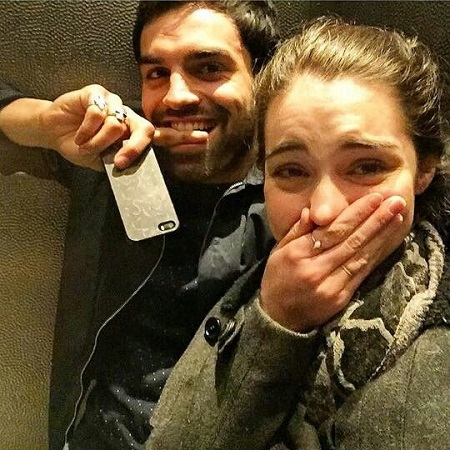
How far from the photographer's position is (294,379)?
1.98 ft

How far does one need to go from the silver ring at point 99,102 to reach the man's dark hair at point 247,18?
0.55 feet

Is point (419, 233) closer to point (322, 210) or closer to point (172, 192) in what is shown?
point (322, 210)

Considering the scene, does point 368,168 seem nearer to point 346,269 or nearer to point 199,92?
point 346,269

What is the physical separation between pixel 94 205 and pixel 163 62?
200 mm

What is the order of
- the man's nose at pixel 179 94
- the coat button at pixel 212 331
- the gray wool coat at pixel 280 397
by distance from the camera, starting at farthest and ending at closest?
the man's nose at pixel 179 94
the coat button at pixel 212 331
the gray wool coat at pixel 280 397

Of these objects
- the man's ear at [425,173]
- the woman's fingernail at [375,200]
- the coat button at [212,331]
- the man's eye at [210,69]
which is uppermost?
the woman's fingernail at [375,200]

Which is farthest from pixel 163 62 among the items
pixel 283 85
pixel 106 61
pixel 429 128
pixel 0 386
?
pixel 0 386

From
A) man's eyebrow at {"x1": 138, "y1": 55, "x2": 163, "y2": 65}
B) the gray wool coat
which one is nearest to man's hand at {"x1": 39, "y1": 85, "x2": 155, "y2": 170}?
man's eyebrow at {"x1": 138, "y1": 55, "x2": 163, "y2": 65}

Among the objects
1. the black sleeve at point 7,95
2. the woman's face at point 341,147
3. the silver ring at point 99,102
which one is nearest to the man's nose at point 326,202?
the woman's face at point 341,147

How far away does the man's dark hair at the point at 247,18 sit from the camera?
835mm

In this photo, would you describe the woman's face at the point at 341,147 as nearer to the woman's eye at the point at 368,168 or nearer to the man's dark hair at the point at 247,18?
the woman's eye at the point at 368,168

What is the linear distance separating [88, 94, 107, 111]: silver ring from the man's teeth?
4.8 inches

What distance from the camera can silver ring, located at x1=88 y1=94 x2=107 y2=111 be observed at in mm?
723

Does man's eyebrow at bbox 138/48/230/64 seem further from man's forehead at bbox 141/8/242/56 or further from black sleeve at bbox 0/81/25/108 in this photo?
black sleeve at bbox 0/81/25/108
